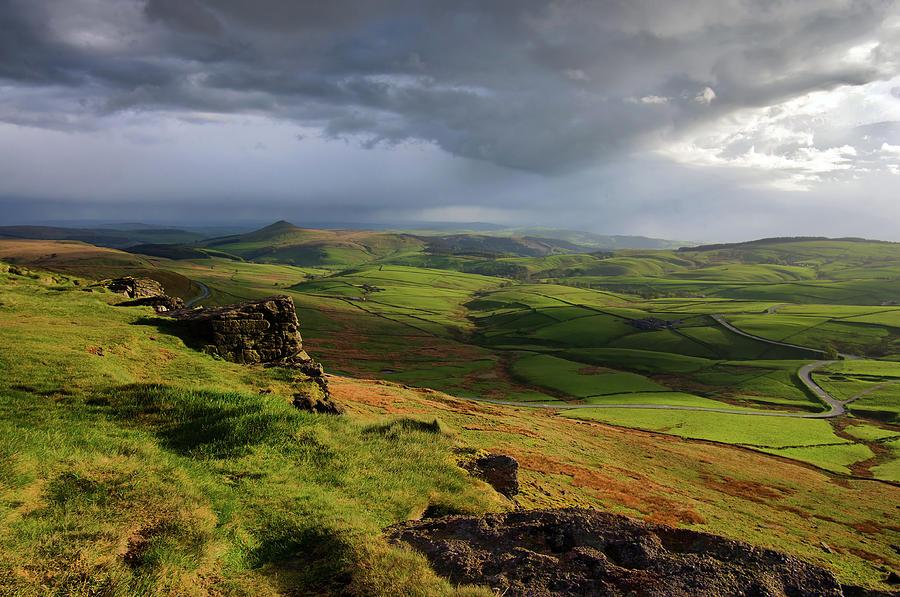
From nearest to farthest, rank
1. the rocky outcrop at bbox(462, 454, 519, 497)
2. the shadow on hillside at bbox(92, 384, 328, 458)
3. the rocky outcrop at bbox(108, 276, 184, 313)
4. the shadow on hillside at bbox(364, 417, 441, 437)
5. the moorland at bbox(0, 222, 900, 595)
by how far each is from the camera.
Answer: the moorland at bbox(0, 222, 900, 595), the shadow on hillside at bbox(92, 384, 328, 458), the rocky outcrop at bbox(462, 454, 519, 497), the shadow on hillside at bbox(364, 417, 441, 437), the rocky outcrop at bbox(108, 276, 184, 313)

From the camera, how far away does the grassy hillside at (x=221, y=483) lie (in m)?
7.83

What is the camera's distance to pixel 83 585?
653 cm

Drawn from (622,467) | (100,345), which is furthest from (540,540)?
(622,467)

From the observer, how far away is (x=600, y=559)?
938 centimetres

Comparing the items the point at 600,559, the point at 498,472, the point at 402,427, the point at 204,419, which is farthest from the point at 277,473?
the point at 600,559

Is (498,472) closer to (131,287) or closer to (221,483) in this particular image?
(221,483)

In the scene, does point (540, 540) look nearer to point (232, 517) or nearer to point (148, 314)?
point (232, 517)

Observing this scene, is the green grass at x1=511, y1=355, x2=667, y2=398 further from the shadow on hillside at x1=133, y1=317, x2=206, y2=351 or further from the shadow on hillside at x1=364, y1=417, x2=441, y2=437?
the shadow on hillside at x1=133, y1=317, x2=206, y2=351

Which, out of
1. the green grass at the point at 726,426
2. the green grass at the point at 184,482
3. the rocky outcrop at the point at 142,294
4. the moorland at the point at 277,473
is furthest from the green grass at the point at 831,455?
the rocky outcrop at the point at 142,294

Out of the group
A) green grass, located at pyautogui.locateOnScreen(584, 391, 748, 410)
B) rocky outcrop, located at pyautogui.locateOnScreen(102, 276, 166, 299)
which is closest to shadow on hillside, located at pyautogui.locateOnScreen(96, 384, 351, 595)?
rocky outcrop, located at pyautogui.locateOnScreen(102, 276, 166, 299)

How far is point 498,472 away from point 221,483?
1050 cm

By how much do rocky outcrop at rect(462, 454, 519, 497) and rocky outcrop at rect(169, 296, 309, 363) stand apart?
16.8 metres

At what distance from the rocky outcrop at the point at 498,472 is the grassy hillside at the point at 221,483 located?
3.04ft

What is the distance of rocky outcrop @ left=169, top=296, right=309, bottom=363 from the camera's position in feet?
81.7
